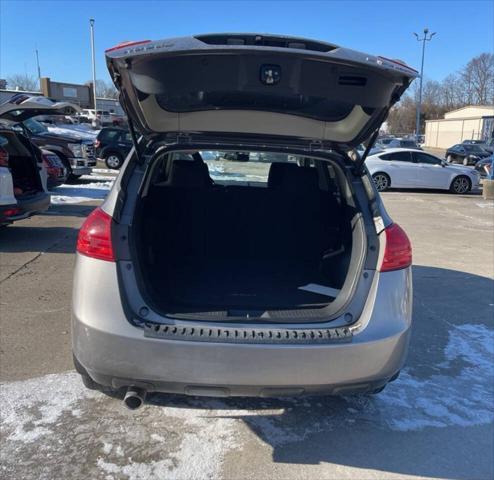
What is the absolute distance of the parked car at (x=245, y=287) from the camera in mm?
2156

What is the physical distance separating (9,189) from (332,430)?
5328 millimetres

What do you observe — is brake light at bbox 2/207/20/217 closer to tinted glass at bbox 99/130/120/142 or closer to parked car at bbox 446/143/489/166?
tinted glass at bbox 99/130/120/142

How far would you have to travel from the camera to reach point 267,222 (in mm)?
3930

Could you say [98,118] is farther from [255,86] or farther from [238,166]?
[255,86]

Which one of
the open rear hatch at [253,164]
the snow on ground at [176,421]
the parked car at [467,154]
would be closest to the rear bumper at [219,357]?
the open rear hatch at [253,164]

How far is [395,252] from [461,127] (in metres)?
62.8

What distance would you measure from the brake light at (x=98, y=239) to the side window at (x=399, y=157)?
15.3 meters

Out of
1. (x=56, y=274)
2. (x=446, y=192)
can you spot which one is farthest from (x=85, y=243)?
(x=446, y=192)

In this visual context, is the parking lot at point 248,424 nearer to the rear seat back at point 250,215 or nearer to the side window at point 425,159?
the rear seat back at point 250,215

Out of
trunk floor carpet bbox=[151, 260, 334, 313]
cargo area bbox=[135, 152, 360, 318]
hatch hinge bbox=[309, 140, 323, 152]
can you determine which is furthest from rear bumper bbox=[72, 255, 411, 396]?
hatch hinge bbox=[309, 140, 323, 152]

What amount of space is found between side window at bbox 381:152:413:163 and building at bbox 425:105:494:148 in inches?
1488

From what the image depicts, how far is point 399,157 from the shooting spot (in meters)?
16.6

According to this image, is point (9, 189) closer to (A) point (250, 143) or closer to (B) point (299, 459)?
(A) point (250, 143)

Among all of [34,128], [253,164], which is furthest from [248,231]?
[34,128]
